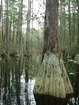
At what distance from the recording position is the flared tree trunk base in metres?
6.09

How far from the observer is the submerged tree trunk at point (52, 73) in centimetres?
611

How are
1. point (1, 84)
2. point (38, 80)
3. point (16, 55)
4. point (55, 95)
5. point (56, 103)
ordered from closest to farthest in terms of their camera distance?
1. point (56, 103)
2. point (55, 95)
3. point (38, 80)
4. point (1, 84)
5. point (16, 55)

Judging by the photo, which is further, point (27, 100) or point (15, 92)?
point (15, 92)

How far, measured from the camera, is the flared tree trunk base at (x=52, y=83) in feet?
20.0

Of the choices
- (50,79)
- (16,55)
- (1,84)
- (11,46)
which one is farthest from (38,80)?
(11,46)

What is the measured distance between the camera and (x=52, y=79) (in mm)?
6309

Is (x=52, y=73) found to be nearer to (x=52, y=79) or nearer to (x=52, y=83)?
(x=52, y=79)

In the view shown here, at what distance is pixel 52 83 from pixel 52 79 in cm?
13

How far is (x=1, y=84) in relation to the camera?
7.95 meters

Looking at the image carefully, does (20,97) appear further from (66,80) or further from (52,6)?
(52,6)

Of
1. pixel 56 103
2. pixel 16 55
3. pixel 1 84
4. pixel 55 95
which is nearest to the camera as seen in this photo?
pixel 56 103

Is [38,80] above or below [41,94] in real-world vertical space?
above

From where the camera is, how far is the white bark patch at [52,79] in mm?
6188

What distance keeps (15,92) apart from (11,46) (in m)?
19.2
